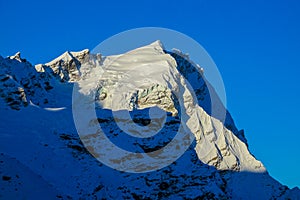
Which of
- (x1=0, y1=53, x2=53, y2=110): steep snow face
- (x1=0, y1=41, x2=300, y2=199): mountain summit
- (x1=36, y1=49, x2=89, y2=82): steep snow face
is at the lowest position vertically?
(x1=0, y1=41, x2=300, y2=199): mountain summit

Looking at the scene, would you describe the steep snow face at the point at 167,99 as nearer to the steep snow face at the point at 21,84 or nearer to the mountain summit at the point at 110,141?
the mountain summit at the point at 110,141

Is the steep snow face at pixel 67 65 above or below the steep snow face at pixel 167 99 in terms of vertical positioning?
above

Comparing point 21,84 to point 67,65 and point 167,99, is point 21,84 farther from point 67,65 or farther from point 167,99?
point 67,65

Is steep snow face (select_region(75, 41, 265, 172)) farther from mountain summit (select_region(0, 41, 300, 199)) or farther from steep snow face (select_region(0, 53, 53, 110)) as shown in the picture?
steep snow face (select_region(0, 53, 53, 110))

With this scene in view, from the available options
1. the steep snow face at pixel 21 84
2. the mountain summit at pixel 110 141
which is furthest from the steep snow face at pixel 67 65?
the steep snow face at pixel 21 84

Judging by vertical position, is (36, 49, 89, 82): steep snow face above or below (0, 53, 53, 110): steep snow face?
above

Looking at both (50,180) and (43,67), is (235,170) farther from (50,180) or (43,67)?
(50,180)

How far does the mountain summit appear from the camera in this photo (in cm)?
4256

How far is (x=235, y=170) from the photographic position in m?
75.1

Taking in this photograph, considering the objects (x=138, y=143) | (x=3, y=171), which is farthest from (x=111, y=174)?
(x=3, y=171)

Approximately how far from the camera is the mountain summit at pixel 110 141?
42.6 m

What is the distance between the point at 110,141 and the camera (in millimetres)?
51094

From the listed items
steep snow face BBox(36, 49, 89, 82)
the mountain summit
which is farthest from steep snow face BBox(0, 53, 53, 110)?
steep snow face BBox(36, 49, 89, 82)

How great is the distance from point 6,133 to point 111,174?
9.98 m
